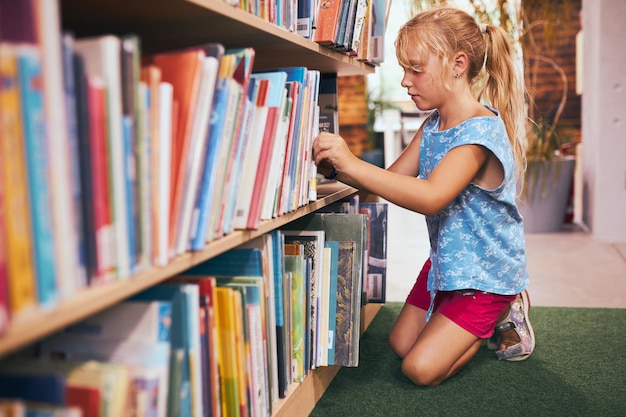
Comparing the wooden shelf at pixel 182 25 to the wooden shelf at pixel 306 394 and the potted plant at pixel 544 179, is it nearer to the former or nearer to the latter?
the wooden shelf at pixel 306 394

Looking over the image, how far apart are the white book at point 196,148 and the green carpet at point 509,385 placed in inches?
29.8

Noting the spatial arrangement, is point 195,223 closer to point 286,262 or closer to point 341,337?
point 286,262

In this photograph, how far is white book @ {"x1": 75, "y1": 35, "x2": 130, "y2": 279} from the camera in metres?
0.66

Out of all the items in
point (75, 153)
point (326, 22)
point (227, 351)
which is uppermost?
point (326, 22)

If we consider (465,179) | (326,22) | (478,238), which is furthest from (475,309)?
(326,22)

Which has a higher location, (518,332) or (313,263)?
(313,263)

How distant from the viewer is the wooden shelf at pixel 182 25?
0.86 m

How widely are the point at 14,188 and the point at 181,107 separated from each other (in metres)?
0.30

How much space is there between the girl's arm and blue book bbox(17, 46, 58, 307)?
856 mm

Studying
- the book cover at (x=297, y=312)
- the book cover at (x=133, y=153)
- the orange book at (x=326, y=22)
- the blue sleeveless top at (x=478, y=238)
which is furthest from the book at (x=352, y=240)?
the book cover at (x=133, y=153)

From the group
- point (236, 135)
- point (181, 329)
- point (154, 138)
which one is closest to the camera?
point (154, 138)

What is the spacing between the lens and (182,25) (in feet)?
3.29

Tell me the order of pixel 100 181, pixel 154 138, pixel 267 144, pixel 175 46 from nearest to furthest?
pixel 100 181
pixel 154 138
pixel 267 144
pixel 175 46

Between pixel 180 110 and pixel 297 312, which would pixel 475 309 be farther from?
pixel 180 110
